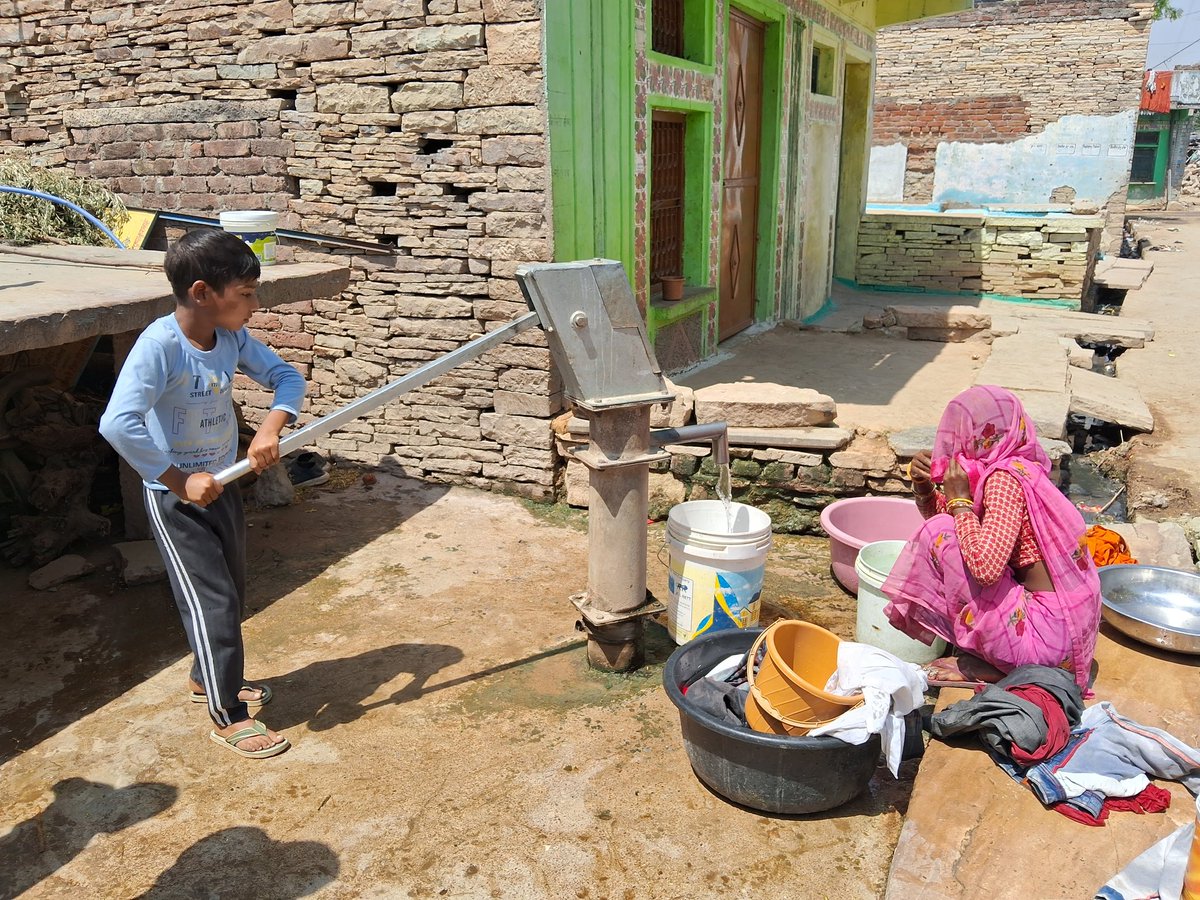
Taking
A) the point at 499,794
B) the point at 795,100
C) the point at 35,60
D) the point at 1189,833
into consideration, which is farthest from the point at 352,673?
the point at 795,100

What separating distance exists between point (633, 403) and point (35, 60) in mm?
5650

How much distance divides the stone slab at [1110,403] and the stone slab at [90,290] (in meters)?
5.02

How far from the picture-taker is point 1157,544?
4199 millimetres

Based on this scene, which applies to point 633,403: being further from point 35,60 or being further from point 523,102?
point 35,60

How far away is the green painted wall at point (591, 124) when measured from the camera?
16.5 feet

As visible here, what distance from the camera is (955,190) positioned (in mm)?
19188

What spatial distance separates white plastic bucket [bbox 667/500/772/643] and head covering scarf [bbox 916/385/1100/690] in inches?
30.8

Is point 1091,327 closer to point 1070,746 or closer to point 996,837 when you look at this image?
point 1070,746

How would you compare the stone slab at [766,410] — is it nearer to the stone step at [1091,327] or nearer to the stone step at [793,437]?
the stone step at [793,437]

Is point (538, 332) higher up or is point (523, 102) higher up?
point (523, 102)

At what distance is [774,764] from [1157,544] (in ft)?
8.22

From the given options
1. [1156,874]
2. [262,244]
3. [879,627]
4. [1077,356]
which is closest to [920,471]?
[879,627]

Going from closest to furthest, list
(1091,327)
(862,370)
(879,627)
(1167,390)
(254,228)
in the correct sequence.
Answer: (879,627) → (254,228) → (862,370) → (1167,390) → (1091,327)

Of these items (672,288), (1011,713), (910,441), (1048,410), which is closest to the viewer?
(1011,713)
